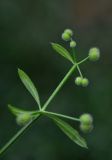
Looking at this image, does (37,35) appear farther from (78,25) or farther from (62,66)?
(78,25)

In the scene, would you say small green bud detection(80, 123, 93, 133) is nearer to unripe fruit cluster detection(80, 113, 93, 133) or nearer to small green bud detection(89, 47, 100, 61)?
unripe fruit cluster detection(80, 113, 93, 133)

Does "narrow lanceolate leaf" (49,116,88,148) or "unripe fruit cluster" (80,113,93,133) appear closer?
"unripe fruit cluster" (80,113,93,133)

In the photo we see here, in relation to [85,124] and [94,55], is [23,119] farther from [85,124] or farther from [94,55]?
[94,55]

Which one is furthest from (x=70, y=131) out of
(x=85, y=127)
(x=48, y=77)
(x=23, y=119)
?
(x=48, y=77)

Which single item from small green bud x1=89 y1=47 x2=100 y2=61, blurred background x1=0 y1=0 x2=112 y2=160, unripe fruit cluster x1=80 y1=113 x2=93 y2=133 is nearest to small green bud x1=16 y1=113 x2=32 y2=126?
unripe fruit cluster x1=80 y1=113 x2=93 y2=133

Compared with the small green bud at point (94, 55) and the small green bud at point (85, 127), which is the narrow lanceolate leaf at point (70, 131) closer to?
the small green bud at point (85, 127)

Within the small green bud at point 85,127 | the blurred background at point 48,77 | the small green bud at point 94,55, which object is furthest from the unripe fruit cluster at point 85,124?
the blurred background at point 48,77
